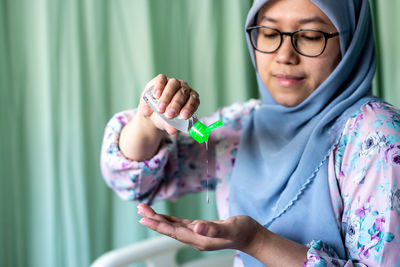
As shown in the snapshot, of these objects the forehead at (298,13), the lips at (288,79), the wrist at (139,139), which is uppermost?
the forehead at (298,13)

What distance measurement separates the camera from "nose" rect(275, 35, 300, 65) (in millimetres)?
1080

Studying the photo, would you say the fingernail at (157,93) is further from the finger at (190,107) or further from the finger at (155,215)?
the finger at (155,215)

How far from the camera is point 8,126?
1.47 metres

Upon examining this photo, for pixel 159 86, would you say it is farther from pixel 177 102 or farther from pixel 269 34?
pixel 269 34

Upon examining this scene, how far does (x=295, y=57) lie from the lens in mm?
1092

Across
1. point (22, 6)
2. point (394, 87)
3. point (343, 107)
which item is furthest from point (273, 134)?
point (22, 6)

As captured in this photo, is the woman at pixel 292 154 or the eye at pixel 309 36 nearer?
the woman at pixel 292 154

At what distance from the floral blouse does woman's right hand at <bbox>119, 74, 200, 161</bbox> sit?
1.1 inches

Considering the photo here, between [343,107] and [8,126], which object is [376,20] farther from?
[8,126]

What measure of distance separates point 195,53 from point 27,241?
0.94m

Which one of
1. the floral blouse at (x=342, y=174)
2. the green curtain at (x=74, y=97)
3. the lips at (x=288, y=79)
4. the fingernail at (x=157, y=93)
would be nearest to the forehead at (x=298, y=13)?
the lips at (x=288, y=79)

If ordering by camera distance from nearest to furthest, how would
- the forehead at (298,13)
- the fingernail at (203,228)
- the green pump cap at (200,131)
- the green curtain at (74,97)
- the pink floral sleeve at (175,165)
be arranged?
the fingernail at (203,228), the green pump cap at (200,131), the forehead at (298,13), the pink floral sleeve at (175,165), the green curtain at (74,97)

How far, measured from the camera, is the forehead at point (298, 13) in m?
1.06

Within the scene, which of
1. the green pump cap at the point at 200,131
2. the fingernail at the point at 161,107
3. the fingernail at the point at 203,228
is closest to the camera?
the fingernail at the point at 203,228
